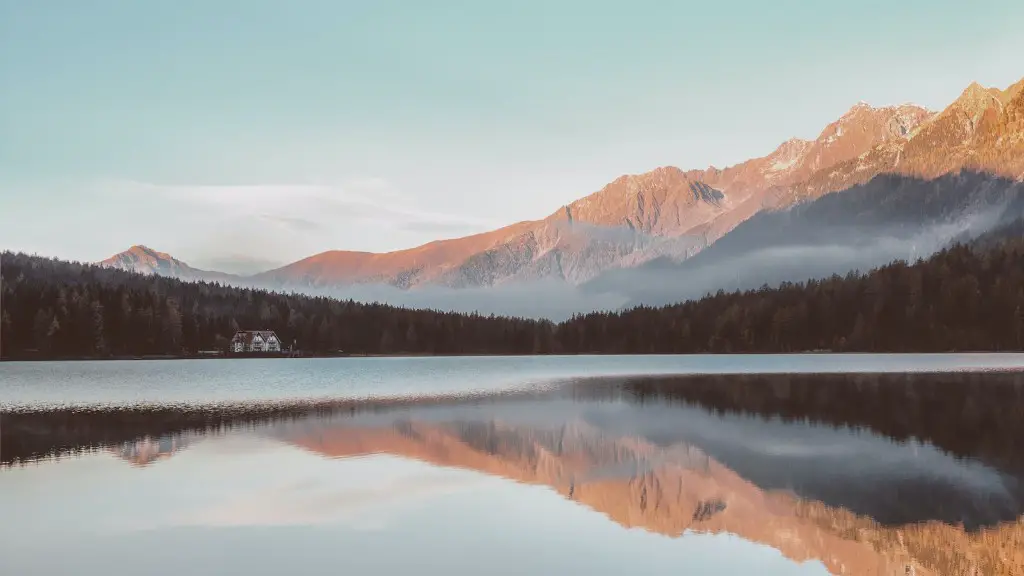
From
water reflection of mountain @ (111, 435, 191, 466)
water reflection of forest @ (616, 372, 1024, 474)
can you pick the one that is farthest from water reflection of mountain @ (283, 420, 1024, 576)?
water reflection of forest @ (616, 372, 1024, 474)

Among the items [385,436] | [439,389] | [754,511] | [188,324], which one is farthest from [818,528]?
[188,324]

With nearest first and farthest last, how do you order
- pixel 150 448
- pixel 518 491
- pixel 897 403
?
pixel 518 491
pixel 150 448
pixel 897 403

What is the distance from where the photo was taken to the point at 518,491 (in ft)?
97.7

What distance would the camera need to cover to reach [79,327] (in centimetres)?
16325

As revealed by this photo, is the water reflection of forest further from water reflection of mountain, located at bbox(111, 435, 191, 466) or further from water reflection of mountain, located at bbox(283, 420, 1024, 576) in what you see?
water reflection of mountain, located at bbox(111, 435, 191, 466)

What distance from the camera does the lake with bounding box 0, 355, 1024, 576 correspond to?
2108 centimetres

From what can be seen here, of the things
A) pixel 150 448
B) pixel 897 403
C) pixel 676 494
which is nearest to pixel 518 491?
pixel 676 494

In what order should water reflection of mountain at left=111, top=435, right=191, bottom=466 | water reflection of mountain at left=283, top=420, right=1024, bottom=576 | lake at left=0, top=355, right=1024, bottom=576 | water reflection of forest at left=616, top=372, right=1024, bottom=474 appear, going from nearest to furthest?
water reflection of mountain at left=283, top=420, right=1024, bottom=576 → lake at left=0, top=355, right=1024, bottom=576 → water reflection of mountain at left=111, top=435, right=191, bottom=466 → water reflection of forest at left=616, top=372, right=1024, bottom=474

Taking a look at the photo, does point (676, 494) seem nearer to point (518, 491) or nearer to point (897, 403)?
point (518, 491)

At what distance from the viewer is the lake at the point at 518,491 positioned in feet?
69.2

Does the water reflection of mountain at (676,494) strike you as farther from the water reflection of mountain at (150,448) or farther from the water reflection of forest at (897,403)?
the water reflection of forest at (897,403)

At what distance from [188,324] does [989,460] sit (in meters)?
186

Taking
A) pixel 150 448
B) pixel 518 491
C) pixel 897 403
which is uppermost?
pixel 150 448

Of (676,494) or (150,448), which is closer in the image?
(676,494)
